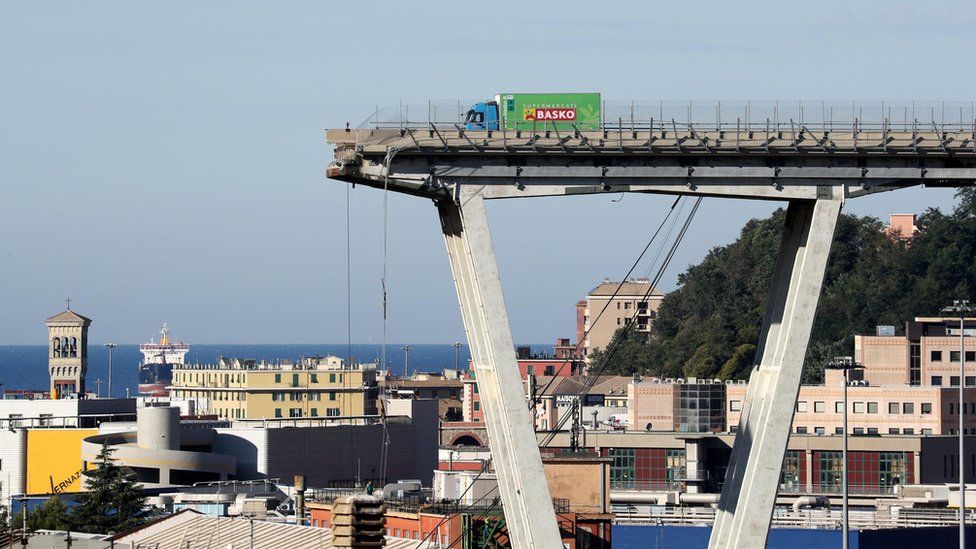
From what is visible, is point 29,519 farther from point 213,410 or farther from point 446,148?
point 213,410

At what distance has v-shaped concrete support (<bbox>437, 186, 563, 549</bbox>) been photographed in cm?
4753

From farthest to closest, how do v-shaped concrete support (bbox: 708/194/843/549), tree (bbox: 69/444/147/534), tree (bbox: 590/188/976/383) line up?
tree (bbox: 590/188/976/383) < tree (bbox: 69/444/147/534) < v-shaped concrete support (bbox: 708/194/843/549)

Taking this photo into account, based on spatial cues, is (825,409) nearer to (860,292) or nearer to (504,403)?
(860,292)

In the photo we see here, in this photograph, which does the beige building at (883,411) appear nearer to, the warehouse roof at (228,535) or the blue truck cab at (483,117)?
the warehouse roof at (228,535)

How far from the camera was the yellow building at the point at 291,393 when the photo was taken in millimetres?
172500

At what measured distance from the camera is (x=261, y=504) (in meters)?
84.1

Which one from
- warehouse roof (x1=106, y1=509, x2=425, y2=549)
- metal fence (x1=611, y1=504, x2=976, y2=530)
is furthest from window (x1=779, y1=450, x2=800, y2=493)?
warehouse roof (x1=106, y1=509, x2=425, y2=549)

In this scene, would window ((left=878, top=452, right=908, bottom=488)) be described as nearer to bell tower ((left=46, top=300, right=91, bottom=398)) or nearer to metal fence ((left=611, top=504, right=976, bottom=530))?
metal fence ((left=611, top=504, right=976, bottom=530))

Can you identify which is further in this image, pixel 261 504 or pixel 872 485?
pixel 872 485

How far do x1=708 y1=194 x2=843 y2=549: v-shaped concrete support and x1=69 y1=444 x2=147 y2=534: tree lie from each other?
4332cm

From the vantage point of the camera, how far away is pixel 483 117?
47844mm

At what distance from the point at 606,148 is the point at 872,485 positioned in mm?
76472

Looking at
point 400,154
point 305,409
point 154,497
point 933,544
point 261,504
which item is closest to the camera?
point 400,154

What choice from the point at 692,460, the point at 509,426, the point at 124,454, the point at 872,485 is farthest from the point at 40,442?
the point at 509,426
